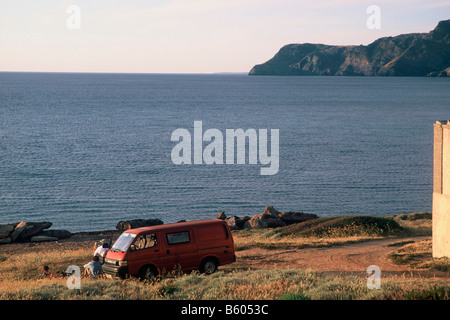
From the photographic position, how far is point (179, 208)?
49.1 metres

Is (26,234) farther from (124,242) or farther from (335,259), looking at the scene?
(335,259)

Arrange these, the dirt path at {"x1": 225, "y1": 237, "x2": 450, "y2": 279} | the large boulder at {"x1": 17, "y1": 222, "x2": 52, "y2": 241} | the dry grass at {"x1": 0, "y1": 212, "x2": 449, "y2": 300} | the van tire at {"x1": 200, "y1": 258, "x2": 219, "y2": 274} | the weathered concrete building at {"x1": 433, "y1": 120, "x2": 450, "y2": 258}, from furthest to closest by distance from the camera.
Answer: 1. the large boulder at {"x1": 17, "y1": 222, "x2": 52, "y2": 241}
2. the weathered concrete building at {"x1": 433, "y1": 120, "x2": 450, "y2": 258}
3. the dirt path at {"x1": 225, "y1": 237, "x2": 450, "y2": 279}
4. the van tire at {"x1": 200, "y1": 258, "x2": 219, "y2": 274}
5. the dry grass at {"x1": 0, "y1": 212, "x2": 449, "y2": 300}

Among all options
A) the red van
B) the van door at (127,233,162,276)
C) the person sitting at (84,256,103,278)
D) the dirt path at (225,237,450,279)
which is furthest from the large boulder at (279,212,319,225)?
the van door at (127,233,162,276)

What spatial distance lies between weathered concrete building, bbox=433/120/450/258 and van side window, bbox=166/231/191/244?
33.8ft

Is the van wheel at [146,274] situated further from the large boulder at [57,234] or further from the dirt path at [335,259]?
the large boulder at [57,234]

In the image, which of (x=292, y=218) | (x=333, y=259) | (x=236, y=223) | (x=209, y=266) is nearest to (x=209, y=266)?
(x=209, y=266)

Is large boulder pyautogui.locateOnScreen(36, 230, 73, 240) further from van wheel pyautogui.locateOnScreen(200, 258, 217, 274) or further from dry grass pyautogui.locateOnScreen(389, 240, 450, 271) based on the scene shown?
dry grass pyautogui.locateOnScreen(389, 240, 450, 271)

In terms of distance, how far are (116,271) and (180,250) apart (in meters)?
2.28

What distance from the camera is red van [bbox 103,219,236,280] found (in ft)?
58.7

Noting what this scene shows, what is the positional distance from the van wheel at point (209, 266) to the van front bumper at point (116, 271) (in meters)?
2.81

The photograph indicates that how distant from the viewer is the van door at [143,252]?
58.4ft
